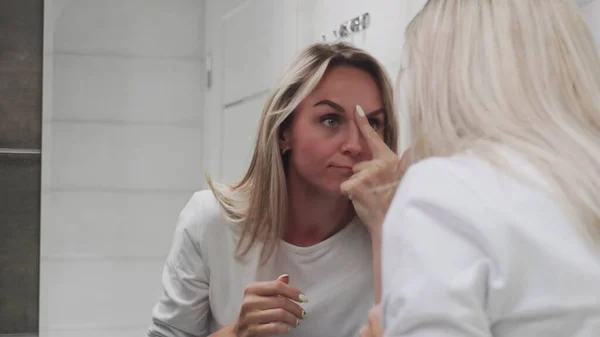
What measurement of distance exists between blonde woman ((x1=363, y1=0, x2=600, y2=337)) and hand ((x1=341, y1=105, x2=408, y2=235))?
364 millimetres

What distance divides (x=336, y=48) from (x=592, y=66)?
1.88 feet

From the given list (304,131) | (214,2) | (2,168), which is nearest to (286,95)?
(304,131)

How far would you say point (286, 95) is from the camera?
113 cm

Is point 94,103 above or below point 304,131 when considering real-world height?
above

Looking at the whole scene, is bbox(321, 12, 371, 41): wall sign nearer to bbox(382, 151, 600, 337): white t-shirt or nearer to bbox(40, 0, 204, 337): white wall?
bbox(382, 151, 600, 337): white t-shirt

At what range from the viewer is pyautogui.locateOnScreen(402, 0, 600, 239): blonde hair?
53 centimetres

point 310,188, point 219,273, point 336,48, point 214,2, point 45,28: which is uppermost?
point 214,2

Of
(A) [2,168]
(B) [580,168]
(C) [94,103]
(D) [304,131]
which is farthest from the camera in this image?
(C) [94,103]

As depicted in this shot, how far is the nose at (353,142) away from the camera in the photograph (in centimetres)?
107

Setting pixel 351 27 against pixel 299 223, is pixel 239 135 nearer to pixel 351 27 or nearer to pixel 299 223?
pixel 351 27

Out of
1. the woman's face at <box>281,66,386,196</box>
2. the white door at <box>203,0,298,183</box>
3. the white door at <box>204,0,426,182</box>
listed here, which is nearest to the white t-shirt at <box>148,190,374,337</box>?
the woman's face at <box>281,66,386,196</box>

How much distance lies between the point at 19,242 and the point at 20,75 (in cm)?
45

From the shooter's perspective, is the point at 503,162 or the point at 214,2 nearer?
the point at 503,162

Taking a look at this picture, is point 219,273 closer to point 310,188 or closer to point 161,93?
point 310,188
